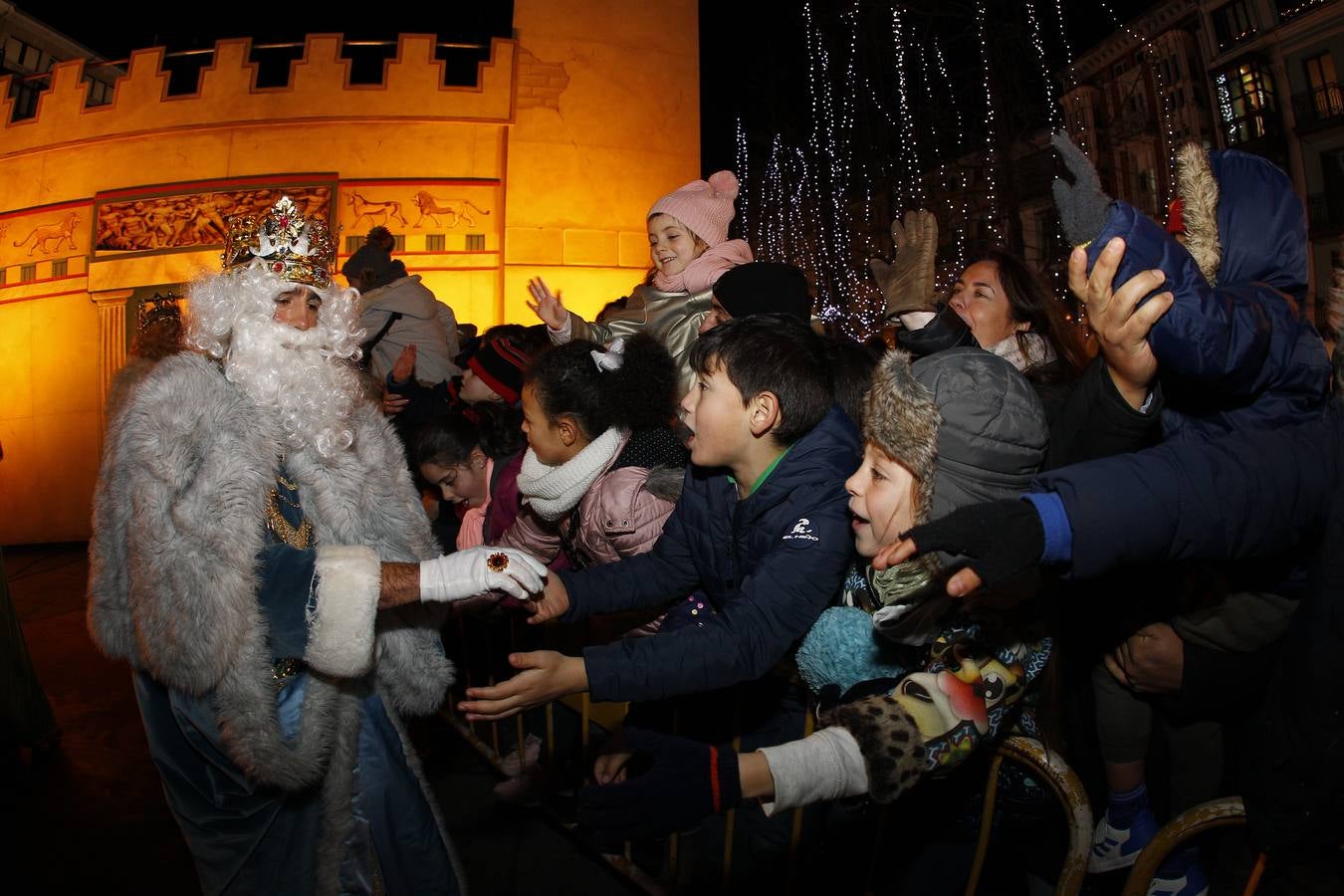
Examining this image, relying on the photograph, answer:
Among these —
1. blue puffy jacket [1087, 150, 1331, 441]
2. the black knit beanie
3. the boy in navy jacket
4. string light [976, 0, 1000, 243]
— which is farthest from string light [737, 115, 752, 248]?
blue puffy jacket [1087, 150, 1331, 441]

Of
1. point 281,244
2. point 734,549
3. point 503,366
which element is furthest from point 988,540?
point 503,366

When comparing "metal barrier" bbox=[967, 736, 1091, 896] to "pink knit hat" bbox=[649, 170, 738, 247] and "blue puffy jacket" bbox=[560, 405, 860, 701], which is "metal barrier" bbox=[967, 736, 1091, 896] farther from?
"pink knit hat" bbox=[649, 170, 738, 247]

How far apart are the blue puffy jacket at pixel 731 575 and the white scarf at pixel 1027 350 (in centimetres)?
109

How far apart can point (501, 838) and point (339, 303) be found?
98.7 inches

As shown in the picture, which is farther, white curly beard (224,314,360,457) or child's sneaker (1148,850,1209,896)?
white curly beard (224,314,360,457)

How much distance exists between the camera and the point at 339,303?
9.09ft

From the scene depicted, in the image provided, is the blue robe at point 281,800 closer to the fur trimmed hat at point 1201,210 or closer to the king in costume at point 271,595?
the king in costume at point 271,595

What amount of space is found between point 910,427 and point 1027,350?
1469mm

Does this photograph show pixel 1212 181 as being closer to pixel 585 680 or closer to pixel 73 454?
pixel 585 680

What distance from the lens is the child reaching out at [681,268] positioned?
13.5 feet

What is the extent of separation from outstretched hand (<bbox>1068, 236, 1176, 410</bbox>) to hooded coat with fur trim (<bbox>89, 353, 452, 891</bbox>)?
1942 millimetres

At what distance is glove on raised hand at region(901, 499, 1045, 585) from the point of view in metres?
1.22

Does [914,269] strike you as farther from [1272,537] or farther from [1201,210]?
[1272,537]

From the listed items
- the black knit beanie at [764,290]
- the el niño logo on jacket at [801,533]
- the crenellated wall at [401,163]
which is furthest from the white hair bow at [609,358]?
the crenellated wall at [401,163]
